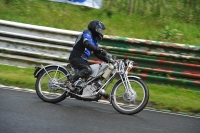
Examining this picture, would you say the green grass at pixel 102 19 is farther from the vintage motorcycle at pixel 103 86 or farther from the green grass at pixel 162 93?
the vintage motorcycle at pixel 103 86

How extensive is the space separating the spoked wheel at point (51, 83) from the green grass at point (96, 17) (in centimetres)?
464

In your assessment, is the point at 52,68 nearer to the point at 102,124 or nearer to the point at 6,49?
the point at 102,124

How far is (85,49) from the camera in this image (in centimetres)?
991

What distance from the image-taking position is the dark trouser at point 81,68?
9.74 meters

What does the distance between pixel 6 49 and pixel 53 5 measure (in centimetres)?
320

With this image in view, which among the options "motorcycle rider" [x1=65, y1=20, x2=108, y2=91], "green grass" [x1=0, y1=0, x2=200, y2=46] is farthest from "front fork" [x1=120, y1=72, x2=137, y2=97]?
"green grass" [x1=0, y1=0, x2=200, y2=46]

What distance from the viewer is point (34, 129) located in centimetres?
736

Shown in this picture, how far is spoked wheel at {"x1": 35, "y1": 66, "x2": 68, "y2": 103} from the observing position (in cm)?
995

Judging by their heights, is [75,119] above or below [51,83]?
below

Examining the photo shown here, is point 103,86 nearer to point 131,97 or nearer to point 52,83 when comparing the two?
point 131,97

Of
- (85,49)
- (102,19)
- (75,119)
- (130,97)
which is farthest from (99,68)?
(102,19)

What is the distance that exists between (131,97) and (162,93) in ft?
8.19

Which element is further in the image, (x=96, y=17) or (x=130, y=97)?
(x=96, y=17)

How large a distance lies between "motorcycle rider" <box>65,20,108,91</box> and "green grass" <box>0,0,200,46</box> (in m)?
4.60
